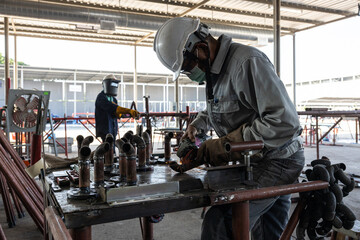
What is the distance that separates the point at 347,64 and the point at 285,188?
2548cm

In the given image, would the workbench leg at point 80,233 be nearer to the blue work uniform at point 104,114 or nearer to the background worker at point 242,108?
the background worker at point 242,108

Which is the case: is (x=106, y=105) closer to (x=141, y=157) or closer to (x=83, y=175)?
(x=141, y=157)

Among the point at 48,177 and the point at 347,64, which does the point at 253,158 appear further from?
the point at 347,64

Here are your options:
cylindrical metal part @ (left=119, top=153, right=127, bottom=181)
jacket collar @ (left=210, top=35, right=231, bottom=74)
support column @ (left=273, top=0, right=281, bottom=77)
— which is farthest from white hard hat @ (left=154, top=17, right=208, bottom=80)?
support column @ (left=273, top=0, right=281, bottom=77)

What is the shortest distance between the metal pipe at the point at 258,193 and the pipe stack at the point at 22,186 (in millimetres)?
1771

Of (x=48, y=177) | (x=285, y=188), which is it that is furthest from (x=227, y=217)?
(x=48, y=177)

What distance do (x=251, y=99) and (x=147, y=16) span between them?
898cm

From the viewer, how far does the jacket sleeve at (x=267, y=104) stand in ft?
4.62

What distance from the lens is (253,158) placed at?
1.61 m

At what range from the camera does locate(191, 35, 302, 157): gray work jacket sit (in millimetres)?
1422

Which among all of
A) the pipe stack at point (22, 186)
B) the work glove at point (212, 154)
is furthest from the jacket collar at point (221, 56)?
the pipe stack at point (22, 186)

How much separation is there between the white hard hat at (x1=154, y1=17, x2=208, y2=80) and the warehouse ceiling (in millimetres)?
7547

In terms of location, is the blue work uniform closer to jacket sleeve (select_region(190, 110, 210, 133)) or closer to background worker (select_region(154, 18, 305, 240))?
jacket sleeve (select_region(190, 110, 210, 133))

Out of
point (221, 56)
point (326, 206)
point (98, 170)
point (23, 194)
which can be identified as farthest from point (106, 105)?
point (326, 206)
